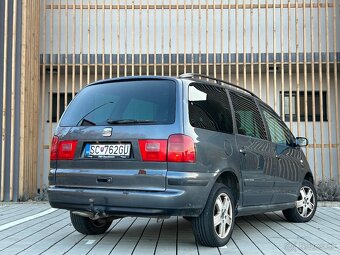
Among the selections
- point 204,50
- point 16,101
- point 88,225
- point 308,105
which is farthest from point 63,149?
point 308,105

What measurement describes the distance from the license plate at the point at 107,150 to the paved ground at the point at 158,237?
99 cm

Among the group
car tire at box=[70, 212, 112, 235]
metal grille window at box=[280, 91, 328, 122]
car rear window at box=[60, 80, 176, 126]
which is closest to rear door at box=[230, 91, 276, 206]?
car rear window at box=[60, 80, 176, 126]

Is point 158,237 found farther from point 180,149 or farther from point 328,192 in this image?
point 328,192

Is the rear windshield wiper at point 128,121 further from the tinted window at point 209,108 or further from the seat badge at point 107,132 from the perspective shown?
the tinted window at point 209,108

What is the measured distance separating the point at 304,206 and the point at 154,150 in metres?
3.50

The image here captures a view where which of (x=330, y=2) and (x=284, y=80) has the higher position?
(x=330, y=2)

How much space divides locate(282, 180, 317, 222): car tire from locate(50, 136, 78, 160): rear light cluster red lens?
3579mm

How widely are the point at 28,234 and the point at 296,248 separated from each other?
3236 millimetres

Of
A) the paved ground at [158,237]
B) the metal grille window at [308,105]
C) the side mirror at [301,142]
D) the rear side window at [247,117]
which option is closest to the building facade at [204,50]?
the metal grille window at [308,105]

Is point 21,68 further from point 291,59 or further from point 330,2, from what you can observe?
point 330,2

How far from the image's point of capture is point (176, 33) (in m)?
11.7

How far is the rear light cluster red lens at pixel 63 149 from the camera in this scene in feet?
16.1

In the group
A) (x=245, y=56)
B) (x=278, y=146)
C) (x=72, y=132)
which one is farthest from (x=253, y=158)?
(x=245, y=56)

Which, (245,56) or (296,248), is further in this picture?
(245,56)
